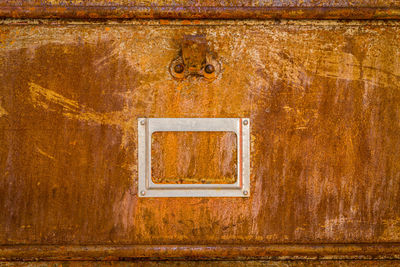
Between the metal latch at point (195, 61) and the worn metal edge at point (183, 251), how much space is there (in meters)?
0.70

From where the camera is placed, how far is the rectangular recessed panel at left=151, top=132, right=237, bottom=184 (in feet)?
3.34

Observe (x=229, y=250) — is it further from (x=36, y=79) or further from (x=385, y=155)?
(x=36, y=79)

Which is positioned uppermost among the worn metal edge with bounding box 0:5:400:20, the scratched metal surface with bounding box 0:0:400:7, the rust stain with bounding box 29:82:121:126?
the scratched metal surface with bounding box 0:0:400:7

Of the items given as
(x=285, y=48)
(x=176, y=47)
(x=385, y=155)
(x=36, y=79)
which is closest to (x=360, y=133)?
(x=385, y=155)

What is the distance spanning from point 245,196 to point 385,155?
0.60m

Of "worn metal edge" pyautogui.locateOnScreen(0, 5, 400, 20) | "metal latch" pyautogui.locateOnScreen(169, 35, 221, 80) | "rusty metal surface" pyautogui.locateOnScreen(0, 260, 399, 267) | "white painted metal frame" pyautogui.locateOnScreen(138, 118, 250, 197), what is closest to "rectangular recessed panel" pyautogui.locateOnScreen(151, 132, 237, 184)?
"white painted metal frame" pyautogui.locateOnScreen(138, 118, 250, 197)

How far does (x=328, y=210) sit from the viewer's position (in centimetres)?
104

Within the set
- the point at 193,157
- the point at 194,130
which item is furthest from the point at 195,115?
the point at 193,157

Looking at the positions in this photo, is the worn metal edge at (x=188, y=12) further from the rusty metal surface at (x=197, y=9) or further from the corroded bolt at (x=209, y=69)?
the corroded bolt at (x=209, y=69)

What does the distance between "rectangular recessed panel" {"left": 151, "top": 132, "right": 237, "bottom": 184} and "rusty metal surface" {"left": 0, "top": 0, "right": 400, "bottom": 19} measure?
0.48m

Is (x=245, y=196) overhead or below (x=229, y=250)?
overhead

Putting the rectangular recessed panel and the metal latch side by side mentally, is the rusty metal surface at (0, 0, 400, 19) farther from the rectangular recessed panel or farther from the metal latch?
the rectangular recessed panel

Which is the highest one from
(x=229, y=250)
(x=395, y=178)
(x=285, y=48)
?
(x=285, y=48)

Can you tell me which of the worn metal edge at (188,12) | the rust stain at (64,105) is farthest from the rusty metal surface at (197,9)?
the rust stain at (64,105)
